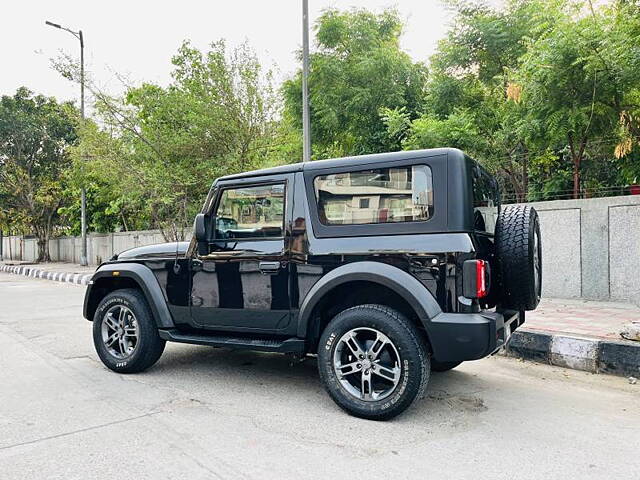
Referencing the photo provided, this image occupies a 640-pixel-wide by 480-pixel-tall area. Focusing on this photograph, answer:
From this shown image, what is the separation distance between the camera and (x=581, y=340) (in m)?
5.35

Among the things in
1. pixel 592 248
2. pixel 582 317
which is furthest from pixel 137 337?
pixel 592 248

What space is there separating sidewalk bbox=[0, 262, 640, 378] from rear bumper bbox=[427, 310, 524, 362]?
7.33 ft

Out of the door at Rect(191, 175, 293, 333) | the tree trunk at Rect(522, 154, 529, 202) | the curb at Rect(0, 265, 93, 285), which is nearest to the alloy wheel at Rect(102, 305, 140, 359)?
the door at Rect(191, 175, 293, 333)

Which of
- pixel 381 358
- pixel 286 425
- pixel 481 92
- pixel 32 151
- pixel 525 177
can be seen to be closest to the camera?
pixel 286 425

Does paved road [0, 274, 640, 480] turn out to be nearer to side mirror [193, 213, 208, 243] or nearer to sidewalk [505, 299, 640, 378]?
sidewalk [505, 299, 640, 378]

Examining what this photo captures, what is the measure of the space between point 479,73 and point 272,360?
8.09 m

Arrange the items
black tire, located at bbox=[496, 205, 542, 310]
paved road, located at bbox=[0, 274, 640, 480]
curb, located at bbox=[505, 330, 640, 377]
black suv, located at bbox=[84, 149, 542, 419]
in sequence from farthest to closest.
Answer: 1. curb, located at bbox=[505, 330, 640, 377]
2. black tire, located at bbox=[496, 205, 542, 310]
3. black suv, located at bbox=[84, 149, 542, 419]
4. paved road, located at bbox=[0, 274, 640, 480]

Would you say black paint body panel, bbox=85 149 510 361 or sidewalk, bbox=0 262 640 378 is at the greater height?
black paint body panel, bbox=85 149 510 361

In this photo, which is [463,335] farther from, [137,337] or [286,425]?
[137,337]

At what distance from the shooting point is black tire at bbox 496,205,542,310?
3.81m

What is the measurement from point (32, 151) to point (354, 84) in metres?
19.1

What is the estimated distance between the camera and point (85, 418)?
376 centimetres

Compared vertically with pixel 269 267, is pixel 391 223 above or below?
above

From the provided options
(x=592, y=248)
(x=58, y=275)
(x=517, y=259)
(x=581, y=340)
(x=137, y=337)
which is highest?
(x=517, y=259)
